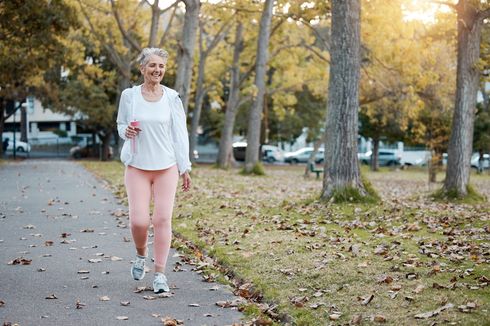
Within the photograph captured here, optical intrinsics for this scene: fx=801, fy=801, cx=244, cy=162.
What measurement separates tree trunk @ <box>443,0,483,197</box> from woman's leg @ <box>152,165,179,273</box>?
1304cm

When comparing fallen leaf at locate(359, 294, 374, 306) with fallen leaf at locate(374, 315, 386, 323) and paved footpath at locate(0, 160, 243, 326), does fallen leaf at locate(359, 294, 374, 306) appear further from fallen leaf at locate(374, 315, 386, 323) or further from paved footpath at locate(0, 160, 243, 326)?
paved footpath at locate(0, 160, 243, 326)

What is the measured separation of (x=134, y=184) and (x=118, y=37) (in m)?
34.3

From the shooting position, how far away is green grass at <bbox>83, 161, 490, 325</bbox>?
6.51m

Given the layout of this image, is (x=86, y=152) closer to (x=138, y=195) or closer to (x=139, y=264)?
(x=139, y=264)

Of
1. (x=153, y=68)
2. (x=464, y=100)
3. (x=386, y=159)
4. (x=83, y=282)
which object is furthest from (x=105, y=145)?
(x=153, y=68)

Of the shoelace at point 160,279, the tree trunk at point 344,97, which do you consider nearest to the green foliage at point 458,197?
the tree trunk at point 344,97

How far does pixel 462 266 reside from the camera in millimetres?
8055

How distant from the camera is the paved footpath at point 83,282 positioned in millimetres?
6482

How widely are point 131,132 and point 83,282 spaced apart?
1.69 metres

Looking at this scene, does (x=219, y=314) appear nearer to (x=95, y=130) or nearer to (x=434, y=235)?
(x=434, y=235)

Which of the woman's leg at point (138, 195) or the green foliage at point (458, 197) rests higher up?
the woman's leg at point (138, 195)

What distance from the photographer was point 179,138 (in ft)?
24.4

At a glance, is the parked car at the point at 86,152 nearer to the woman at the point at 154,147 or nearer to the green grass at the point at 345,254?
the green grass at the point at 345,254

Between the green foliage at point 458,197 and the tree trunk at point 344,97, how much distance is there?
431cm
